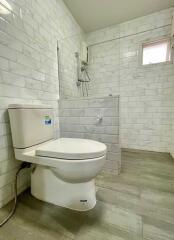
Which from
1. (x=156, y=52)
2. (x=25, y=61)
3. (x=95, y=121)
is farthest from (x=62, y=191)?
(x=156, y=52)

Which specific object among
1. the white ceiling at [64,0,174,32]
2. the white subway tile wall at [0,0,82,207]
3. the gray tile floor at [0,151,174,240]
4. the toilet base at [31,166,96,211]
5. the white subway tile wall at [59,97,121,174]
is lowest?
the gray tile floor at [0,151,174,240]

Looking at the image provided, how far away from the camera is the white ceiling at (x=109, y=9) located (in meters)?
1.67

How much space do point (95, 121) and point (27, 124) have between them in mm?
724

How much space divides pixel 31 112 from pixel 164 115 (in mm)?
1876

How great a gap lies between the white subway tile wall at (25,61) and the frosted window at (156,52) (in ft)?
4.37

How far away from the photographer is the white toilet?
2.53 ft

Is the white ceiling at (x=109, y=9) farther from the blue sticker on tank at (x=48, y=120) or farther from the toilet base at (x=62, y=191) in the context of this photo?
the toilet base at (x=62, y=191)

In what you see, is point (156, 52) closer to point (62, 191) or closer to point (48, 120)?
point (48, 120)

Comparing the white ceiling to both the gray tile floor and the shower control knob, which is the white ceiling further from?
the gray tile floor

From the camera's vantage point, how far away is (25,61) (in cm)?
111

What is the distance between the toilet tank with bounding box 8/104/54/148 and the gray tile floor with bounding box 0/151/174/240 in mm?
491

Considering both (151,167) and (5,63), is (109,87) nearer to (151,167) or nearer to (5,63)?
(151,167)

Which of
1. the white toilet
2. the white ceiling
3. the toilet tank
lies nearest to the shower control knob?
the white toilet

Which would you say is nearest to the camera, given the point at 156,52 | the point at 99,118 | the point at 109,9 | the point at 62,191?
the point at 62,191
